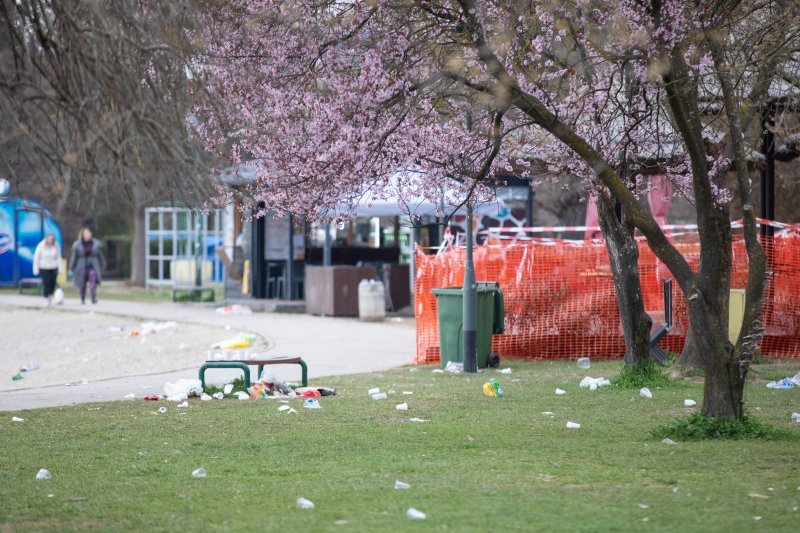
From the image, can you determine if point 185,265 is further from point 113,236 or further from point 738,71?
point 738,71

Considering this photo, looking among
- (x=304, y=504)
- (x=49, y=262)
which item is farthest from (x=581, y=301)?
(x=49, y=262)

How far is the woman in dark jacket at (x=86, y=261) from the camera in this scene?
29.7 m

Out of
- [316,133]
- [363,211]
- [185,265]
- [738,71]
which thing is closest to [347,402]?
[316,133]

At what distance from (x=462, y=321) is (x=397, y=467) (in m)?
6.99

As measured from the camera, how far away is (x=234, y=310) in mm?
26797

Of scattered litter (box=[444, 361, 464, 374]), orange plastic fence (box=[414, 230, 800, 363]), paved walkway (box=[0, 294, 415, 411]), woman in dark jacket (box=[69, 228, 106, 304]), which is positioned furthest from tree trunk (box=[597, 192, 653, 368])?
woman in dark jacket (box=[69, 228, 106, 304])

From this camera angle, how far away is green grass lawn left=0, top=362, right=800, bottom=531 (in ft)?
19.8

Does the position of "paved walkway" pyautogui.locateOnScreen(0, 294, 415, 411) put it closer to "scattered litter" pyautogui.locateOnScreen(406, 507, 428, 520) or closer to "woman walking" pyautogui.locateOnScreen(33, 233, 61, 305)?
"woman walking" pyautogui.locateOnScreen(33, 233, 61, 305)

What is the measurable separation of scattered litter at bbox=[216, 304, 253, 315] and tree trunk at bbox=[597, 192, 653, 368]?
15.1m

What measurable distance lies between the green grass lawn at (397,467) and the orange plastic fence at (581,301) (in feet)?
13.5

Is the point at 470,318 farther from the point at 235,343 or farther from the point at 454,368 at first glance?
the point at 235,343

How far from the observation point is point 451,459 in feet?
25.5

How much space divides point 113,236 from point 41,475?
160ft

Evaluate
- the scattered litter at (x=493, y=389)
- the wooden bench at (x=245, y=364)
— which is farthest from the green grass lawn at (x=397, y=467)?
the wooden bench at (x=245, y=364)
